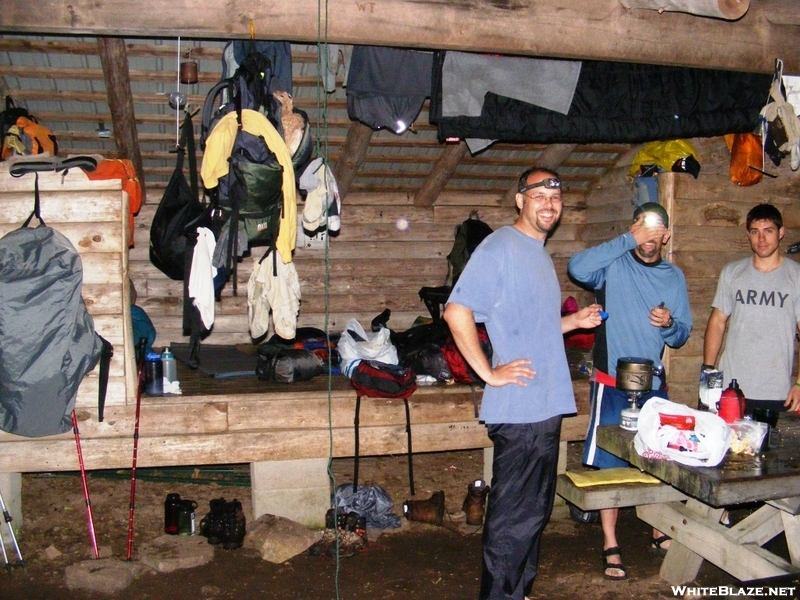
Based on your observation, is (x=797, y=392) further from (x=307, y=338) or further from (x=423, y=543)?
(x=307, y=338)

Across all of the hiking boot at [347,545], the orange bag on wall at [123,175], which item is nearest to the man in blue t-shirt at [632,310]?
the hiking boot at [347,545]

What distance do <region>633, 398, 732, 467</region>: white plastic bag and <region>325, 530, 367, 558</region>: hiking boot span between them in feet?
7.98

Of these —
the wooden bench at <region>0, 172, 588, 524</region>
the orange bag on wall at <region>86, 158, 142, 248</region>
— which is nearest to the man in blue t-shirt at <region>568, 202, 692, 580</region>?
the wooden bench at <region>0, 172, 588, 524</region>

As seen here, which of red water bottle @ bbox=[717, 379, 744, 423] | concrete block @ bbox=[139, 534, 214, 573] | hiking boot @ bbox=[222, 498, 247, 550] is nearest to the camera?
red water bottle @ bbox=[717, 379, 744, 423]

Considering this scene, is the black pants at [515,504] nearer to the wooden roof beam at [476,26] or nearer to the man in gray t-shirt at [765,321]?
the man in gray t-shirt at [765,321]

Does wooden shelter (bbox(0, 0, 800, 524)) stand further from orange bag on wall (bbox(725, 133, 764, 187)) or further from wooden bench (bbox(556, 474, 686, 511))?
wooden bench (bbox(556, 474, 686, 511))

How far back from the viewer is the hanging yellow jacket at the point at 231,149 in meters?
4.57

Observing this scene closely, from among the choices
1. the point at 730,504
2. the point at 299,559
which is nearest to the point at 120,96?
the point at 299,559

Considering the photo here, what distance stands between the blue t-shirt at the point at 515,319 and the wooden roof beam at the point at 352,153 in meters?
3.51

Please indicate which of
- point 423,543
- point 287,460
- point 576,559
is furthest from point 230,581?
point 576,559

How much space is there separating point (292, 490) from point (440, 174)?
3.91 metres

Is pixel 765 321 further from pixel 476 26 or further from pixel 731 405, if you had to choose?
pixel 476 26

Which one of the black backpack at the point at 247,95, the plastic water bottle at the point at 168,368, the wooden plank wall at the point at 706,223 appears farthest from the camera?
the wooden plank wall at the point at 706,223

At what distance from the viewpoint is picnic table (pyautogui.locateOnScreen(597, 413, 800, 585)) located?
3.50 meters
